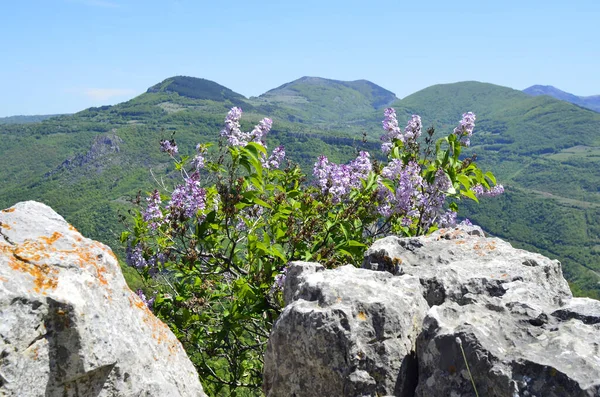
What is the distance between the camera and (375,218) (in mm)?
7961

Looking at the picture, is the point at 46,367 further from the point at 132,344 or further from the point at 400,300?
the point at 400,300

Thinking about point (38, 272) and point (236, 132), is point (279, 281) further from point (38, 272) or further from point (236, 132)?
point (236, 132)

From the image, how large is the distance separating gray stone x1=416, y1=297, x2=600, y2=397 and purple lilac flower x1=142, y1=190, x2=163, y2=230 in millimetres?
5773

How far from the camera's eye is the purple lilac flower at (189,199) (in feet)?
24.3

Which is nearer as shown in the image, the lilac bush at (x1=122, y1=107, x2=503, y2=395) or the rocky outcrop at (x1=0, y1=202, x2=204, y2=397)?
the rocky outcrop at (x1=0, y1=202, x2=204, y2=397)

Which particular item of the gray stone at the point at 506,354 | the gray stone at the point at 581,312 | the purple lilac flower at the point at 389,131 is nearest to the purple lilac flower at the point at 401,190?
the purple lilac flower at the point at 389,131

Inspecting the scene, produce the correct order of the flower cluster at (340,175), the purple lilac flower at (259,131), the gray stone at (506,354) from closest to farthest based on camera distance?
the gray stone at (506,354), the flower cluster at (340,175), the purple lilac flower at (259,131)

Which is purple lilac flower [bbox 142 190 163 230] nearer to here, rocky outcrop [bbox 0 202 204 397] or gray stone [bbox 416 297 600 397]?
rocky outcrop [bbox 0 202 204 397]

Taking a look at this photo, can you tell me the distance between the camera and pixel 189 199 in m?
7.59

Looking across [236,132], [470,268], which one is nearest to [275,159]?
[236,132]

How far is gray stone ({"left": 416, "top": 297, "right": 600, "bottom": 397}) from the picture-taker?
3.28 meters

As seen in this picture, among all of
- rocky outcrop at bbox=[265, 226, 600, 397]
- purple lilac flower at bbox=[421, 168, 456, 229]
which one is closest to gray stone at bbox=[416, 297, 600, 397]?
rocky outcrop at bbox=[265, 226, 600, 397]

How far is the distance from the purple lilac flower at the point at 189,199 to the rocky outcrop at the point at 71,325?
8.19 feet

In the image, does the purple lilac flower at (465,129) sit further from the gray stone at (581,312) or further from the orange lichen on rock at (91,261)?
the orange lichen on rock at (91,261)
